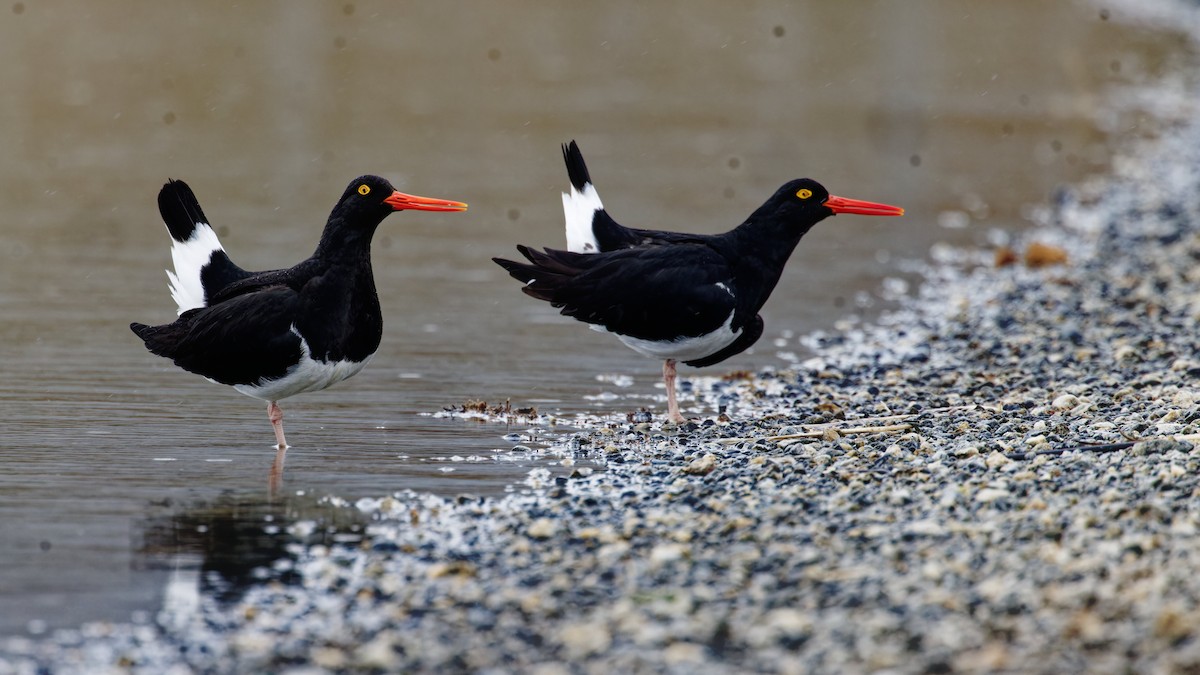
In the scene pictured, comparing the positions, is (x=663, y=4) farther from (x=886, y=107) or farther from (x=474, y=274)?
(x=474, y=274)

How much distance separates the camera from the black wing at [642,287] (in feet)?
31.3

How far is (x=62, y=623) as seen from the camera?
21.1ft

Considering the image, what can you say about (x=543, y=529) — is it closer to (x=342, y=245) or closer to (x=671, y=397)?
(x=342, y=245)

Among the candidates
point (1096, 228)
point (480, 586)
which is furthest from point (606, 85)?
point (480, 586)

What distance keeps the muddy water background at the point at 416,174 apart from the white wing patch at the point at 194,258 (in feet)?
3.00

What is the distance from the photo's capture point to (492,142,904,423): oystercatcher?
9.59 m

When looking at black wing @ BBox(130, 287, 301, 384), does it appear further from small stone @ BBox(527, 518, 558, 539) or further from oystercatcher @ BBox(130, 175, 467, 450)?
small stone @ BBox(527, 518, 558, 539)

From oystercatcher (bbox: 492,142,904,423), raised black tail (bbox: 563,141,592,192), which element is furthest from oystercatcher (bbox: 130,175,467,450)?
raised black tail (bbox: 563,141,592,192)

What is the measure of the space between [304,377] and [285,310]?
404 millimetres

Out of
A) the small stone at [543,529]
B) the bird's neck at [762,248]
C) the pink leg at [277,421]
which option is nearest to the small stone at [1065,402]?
the bird's neck at [762,248]

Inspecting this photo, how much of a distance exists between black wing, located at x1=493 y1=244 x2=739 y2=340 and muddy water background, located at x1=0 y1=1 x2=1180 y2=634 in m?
1.04

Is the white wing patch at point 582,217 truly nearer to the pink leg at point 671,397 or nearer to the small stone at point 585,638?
the pink leg at point 671,397

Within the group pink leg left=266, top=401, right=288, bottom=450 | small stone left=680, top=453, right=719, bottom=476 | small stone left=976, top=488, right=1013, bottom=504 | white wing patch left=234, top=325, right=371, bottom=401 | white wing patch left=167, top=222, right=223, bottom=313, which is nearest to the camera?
small stone left=976, top=488, right=1013, bottom=504

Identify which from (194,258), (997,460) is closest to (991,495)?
(997,460)
